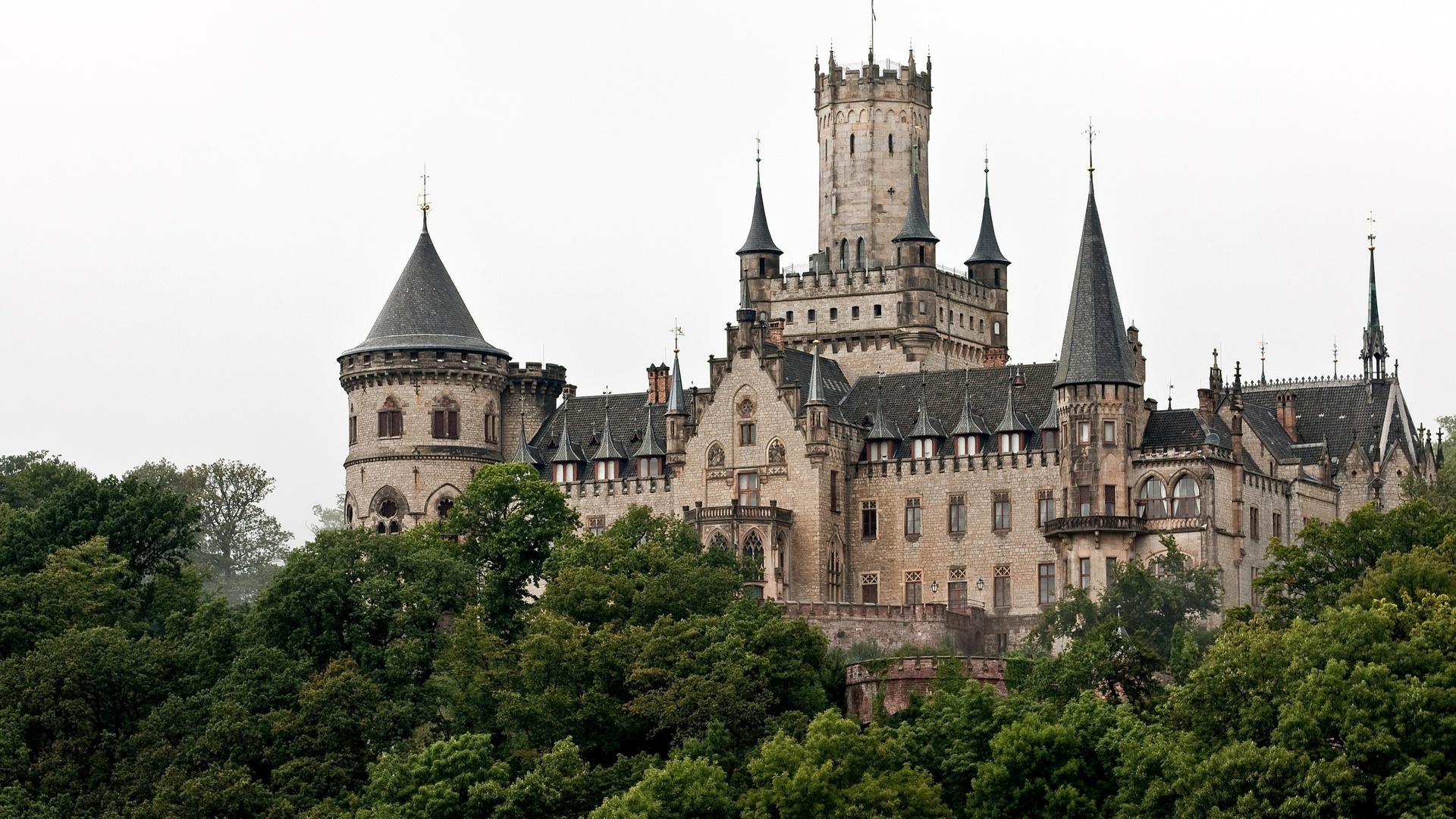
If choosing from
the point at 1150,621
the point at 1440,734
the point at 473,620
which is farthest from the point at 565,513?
the point at 1440,734

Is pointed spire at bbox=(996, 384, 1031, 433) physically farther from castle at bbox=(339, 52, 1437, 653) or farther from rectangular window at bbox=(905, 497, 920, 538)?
rectangular window at bbox=(905, 497, 920, 538)

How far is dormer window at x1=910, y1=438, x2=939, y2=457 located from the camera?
420 ft

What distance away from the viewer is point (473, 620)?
364 ft

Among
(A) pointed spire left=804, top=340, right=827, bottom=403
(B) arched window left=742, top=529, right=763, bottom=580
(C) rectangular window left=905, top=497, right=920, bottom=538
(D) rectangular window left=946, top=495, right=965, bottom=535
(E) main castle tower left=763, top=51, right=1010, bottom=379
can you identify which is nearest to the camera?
(B) arched window left=742, top=529, right=763, bottom=580

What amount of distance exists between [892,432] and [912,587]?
548cm

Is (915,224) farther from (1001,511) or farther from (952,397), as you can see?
(1001,511)

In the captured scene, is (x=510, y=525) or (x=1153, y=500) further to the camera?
(x=1153, y=500)

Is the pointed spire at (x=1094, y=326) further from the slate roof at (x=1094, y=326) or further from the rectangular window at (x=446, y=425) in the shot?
the rectangular window at (x=446, y=425)

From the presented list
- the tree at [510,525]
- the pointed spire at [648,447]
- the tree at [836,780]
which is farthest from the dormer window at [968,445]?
the tree at [836,780]

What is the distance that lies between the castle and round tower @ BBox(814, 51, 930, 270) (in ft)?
0.30

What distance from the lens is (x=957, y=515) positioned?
126938mm

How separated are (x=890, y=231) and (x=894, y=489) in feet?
55.0

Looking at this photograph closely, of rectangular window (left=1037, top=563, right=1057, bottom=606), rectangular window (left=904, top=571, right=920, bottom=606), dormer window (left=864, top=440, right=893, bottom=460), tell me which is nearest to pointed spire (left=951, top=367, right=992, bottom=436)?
dormer window (left=864, top=440, right=893, bottom=460)

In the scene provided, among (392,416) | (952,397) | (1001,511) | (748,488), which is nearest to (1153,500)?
(1001,511)
